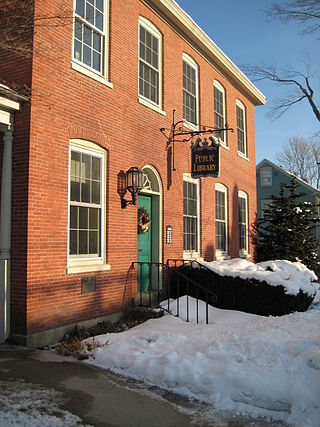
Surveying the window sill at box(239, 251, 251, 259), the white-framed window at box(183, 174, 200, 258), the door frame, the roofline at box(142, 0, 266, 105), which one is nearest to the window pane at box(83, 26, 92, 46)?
the roofline at box(142, 0, 266, 105)

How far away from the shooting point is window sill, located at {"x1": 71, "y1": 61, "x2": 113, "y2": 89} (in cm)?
730

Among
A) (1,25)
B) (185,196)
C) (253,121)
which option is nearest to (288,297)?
(185,196)

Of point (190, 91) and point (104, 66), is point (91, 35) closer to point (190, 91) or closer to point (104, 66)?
point (104, 66)

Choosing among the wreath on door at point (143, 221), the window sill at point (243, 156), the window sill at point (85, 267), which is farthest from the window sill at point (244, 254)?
the window sill at point (85, 267)

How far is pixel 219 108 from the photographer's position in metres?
13.9

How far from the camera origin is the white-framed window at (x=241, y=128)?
1580cm

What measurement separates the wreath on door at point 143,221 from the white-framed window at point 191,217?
190cm

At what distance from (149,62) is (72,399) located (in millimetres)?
8090

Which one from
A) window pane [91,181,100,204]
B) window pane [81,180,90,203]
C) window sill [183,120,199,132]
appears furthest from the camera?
window sill [183,120,199,132]

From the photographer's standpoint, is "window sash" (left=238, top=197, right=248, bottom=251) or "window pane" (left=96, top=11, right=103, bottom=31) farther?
"window sash" (left=238, top=197, right=248, bottom=251)

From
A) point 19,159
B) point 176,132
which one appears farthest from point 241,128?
point 19,159

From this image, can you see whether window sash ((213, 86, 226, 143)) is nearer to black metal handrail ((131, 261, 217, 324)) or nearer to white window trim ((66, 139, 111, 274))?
black metal handrail ((131, 261, 217, 324))

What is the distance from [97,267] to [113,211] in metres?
1.21

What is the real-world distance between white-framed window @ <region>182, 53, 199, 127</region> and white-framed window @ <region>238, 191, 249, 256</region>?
4374 mm
